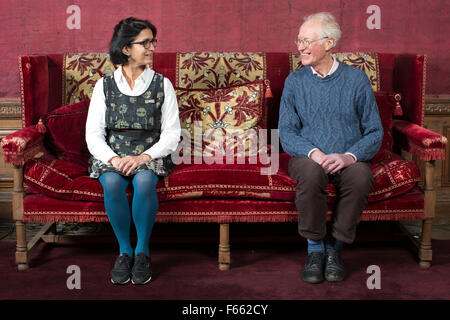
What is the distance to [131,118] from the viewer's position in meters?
2.68

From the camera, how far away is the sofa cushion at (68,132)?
2.84 metres

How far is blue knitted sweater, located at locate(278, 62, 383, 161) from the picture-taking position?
2.68 m

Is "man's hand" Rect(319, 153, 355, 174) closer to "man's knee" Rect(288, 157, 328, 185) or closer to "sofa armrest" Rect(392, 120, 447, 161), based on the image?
"man's knee" Rect(288, 157, 328, 185)

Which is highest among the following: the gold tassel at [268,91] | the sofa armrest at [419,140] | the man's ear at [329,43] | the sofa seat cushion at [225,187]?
the man's ear at [329,43]

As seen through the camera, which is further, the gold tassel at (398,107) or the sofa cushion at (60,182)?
the gold tassel at (398,107)

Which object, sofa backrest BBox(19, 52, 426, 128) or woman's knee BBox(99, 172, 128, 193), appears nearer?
woman's knee BBox(99, 172, 128, 193)

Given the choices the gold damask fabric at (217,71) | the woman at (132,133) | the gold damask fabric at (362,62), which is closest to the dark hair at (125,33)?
the woman at (132,133)

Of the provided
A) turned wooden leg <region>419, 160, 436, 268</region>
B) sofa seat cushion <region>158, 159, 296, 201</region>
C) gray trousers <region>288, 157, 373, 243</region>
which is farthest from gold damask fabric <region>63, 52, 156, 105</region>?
turned wooden leg <region>419, 160, 436, 268</region>

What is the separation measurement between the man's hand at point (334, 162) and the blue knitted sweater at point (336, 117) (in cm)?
8

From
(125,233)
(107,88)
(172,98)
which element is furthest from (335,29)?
(125,233)

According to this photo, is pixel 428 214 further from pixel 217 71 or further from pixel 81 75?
pixel 81 75

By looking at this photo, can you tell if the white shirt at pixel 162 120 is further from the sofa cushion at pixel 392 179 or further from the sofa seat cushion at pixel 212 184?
the sofa cushion at pixel 392 179

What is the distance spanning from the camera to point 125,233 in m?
2.59

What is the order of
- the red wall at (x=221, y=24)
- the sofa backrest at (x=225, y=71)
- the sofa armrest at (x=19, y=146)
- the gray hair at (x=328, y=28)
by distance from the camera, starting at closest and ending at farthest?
the sofa armrest at (x=19, y=146), the gray hair at (x=328, y=28), the sofa backrest at (x=225, y=71), the red wall at (x=221, y=24)
